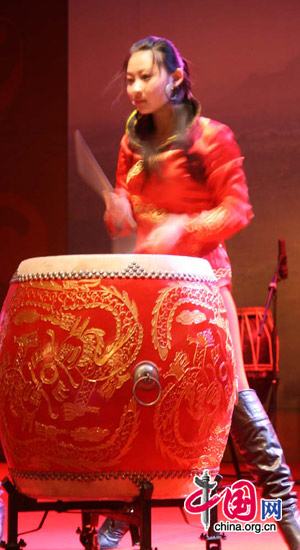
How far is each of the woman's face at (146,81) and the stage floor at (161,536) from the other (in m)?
1.20

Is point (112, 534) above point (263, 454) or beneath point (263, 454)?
beneath

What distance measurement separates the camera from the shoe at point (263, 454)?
198 cm

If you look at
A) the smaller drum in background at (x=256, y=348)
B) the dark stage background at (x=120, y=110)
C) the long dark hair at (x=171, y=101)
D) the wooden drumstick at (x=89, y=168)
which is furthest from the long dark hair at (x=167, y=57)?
the dark stage background at (x=120, y=110)

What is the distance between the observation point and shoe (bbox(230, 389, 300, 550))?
1.98m

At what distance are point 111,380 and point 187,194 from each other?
0.80 metres

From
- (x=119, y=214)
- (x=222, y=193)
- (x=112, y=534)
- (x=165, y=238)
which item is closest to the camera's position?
(x=165, y=238)

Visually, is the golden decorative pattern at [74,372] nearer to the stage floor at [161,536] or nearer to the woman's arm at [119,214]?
the woman's arm at [119,214]

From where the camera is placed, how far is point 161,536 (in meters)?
2.76

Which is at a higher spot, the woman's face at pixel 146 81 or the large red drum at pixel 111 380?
the woman's face at pixel 146 81

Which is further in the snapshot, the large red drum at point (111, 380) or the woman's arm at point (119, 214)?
the woman's arm at point (119, 214)

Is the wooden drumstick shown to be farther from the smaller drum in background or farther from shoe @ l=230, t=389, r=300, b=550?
the smaller drum in background

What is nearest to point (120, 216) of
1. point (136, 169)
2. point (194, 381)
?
point (136, 169)

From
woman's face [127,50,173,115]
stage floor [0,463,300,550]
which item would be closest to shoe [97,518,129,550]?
stage floor [0,463,300,550]

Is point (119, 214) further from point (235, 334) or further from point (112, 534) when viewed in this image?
point (112, 534)
